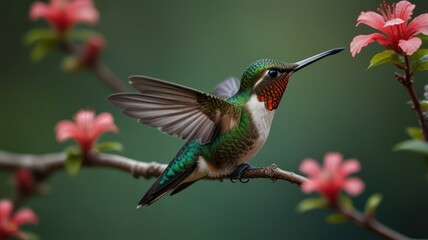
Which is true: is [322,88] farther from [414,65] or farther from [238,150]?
[414,65]

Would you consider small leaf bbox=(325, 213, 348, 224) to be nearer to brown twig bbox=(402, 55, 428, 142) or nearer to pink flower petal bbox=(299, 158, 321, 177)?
pink flower petal bbox=(299, 158, 321, 177)

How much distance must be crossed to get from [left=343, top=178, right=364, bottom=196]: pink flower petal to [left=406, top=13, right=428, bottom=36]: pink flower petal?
503 mm

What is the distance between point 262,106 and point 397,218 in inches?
72.9

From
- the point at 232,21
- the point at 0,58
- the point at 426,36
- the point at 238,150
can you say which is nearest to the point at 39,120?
the point at 0,58

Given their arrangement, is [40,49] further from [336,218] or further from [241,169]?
[336,218]

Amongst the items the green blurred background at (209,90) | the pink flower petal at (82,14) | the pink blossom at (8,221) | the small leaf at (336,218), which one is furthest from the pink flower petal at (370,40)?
the green blurred background at (209,90)

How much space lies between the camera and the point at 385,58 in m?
1.72

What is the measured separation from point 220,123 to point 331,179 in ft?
2.34

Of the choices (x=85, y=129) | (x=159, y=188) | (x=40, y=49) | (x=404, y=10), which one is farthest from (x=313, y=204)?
(x=40, y=49)

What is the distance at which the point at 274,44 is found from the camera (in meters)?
4.14

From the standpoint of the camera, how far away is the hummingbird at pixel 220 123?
1.94 meters

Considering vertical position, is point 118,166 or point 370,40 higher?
point 370,40

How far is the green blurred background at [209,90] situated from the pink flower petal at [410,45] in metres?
1.89

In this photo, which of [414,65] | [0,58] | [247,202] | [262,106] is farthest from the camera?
[0,58]
